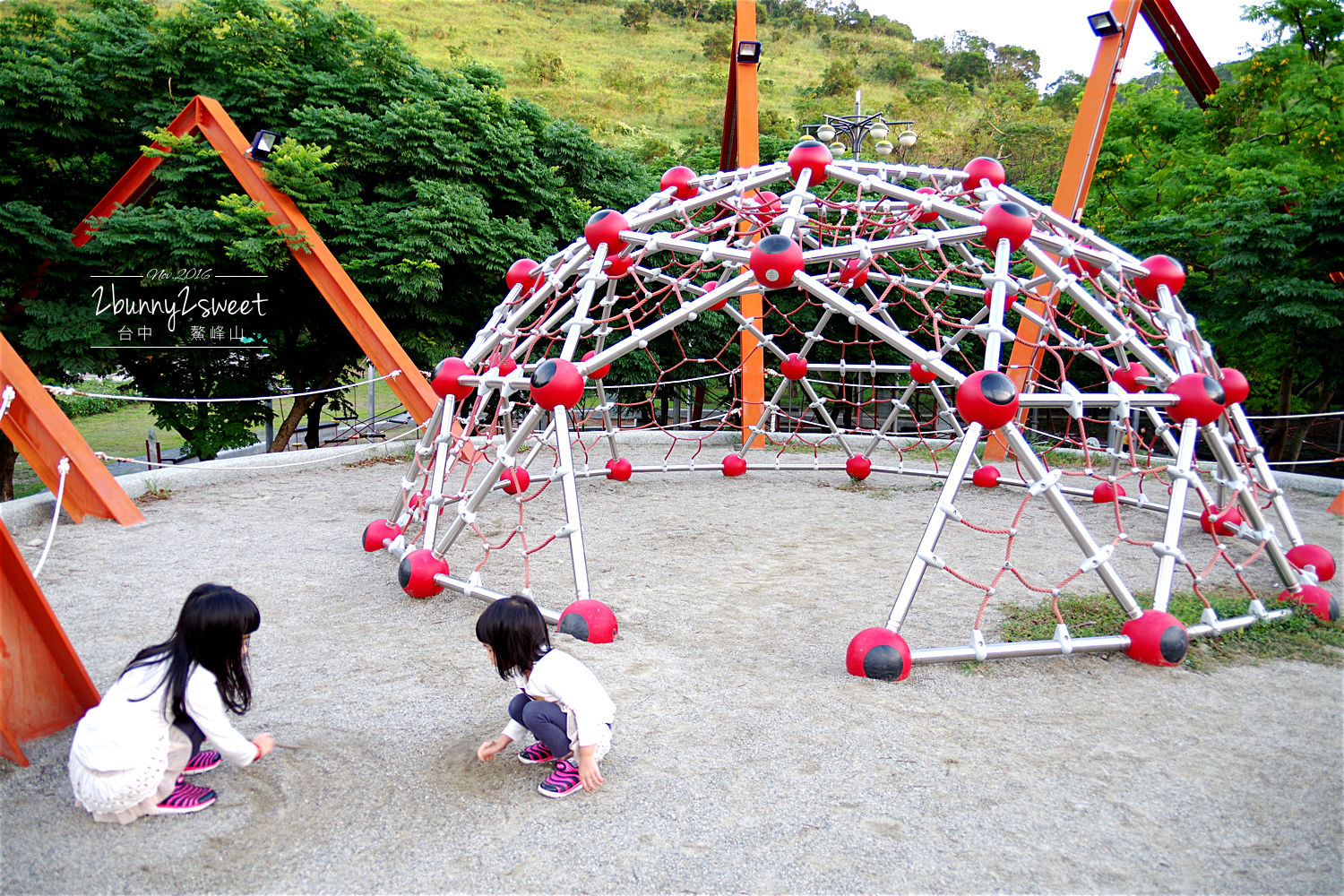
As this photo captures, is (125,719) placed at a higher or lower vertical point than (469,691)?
higher

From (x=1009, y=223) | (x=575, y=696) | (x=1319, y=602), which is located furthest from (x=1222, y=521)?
(x=575, y=696)

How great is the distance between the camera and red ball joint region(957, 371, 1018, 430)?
3406mm

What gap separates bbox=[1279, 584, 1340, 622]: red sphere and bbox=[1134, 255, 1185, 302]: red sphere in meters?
1.86

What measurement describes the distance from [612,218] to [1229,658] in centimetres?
395

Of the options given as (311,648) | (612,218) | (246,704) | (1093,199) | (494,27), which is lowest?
(311,648)

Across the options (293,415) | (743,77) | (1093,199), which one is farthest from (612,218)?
(1093,199)

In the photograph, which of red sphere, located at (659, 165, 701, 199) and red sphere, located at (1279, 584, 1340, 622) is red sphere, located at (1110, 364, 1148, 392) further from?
red sphere, located at (659, 165, 701, 199)

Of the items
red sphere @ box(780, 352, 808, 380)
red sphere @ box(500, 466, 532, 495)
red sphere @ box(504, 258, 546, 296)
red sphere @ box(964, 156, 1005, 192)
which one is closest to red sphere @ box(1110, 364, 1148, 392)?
red sphere @ box(964, 156, 1005, 192)

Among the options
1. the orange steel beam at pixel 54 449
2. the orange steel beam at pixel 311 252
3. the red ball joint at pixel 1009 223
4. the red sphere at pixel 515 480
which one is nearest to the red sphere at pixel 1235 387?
the red ball joint at pixel 1009 223

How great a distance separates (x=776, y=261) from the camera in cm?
416

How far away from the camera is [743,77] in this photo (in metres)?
10.3

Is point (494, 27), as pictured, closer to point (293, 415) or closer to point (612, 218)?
point (293, 415)

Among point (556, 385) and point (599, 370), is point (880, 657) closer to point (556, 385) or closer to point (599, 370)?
point (556, 385)

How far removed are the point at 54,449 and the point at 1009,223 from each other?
6742 millimetres
